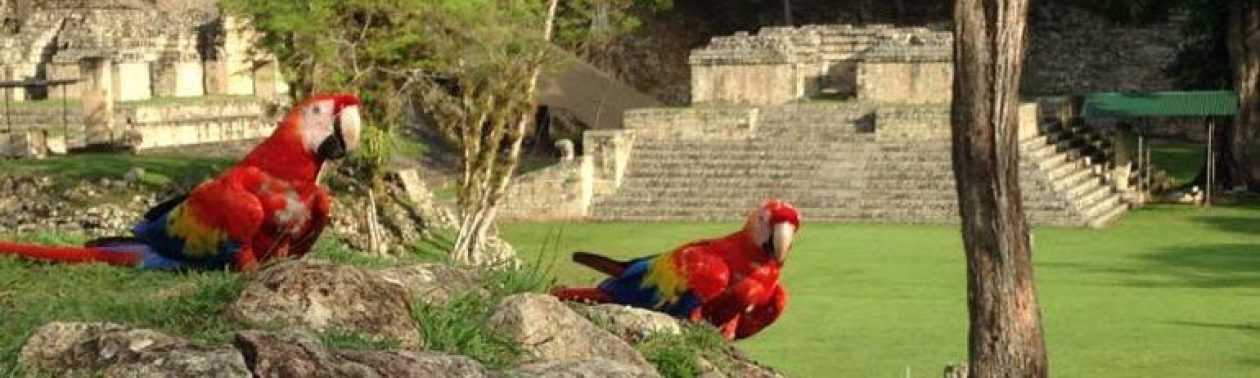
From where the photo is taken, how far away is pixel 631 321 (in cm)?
741

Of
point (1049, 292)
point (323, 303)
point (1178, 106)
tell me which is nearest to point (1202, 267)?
point (1049, 292)

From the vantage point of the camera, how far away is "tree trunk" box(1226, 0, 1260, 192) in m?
28.3

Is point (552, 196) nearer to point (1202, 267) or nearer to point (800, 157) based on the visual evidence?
point (800, 157)

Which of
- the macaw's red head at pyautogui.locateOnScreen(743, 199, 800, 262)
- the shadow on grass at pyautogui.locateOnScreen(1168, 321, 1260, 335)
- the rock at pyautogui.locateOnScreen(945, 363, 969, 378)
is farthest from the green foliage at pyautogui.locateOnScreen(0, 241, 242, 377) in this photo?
the shadow on grass at pyautogui.locateOnScreen(1168, 321, 1260, 335)

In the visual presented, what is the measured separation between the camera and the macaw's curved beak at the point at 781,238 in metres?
8.06

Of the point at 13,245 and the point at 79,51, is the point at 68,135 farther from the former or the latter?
the point at 13,245

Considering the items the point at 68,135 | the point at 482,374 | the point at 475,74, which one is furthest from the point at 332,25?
the point at 482,374

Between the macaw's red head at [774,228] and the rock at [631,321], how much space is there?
62cm

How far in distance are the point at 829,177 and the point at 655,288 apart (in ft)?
61.2

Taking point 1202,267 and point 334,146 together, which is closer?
point 334,146

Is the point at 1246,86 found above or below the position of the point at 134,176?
above

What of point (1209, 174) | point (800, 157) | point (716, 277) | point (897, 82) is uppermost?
point (897, 82)

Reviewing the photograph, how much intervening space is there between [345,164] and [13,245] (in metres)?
13.6

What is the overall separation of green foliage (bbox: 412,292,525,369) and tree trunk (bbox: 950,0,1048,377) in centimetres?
339
